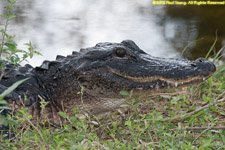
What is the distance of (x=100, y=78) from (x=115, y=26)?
4706mm

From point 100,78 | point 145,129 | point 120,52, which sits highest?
point 120,52

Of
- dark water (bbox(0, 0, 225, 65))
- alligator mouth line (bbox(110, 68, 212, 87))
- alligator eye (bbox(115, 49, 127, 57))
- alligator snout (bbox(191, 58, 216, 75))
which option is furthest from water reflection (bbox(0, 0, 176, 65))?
alligator snout (bbox(191, 58, 216, 75))

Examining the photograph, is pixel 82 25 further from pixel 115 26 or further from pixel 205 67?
pixel 205 67

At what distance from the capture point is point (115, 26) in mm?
7562

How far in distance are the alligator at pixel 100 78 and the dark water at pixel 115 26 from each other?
232 cm

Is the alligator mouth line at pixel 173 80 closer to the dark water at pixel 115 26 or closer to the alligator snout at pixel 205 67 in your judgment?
the alligator snout at pixel 205 67

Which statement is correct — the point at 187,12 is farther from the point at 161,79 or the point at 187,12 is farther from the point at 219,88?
the point at 161,79

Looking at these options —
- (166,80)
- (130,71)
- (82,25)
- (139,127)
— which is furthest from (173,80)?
(82,25)

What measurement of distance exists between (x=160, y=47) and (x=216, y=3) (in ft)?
12.2

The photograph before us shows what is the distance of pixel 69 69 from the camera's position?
317 centimetres

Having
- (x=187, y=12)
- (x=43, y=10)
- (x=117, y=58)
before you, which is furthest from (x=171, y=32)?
(x=117, y=58)

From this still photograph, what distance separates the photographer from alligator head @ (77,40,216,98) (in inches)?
108

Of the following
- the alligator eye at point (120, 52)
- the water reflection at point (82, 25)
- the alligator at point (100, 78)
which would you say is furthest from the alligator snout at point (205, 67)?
the water reflection at point (82, 25)

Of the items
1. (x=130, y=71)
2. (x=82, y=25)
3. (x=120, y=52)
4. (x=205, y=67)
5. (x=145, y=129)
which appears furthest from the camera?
(x=82, y=25)
